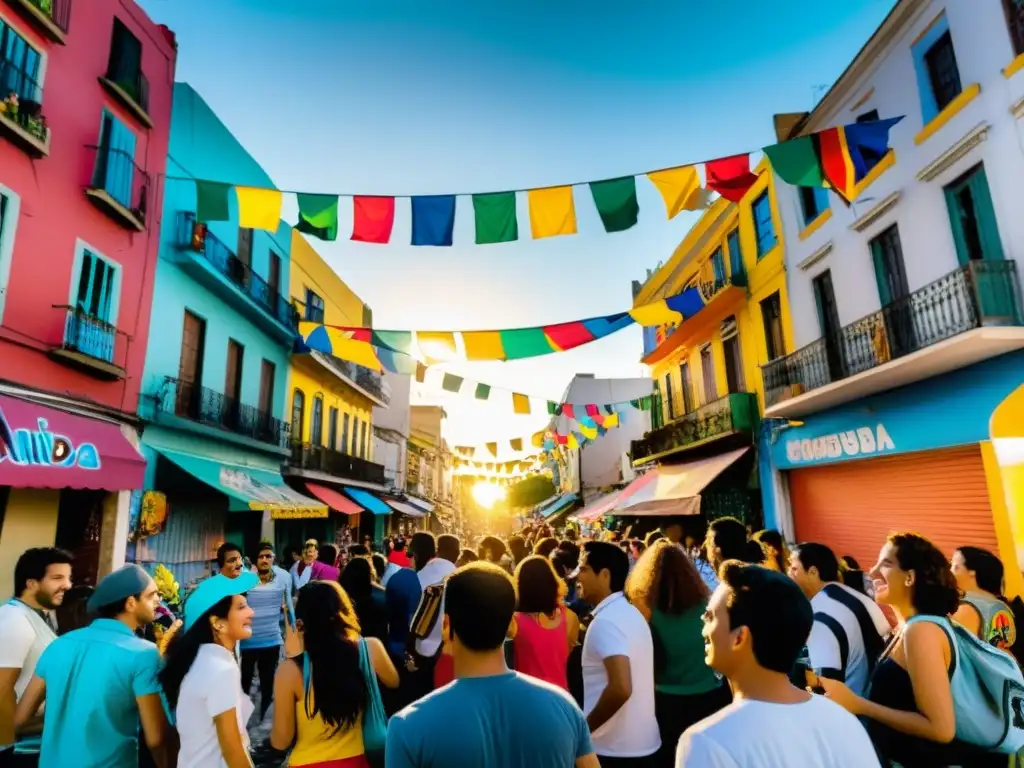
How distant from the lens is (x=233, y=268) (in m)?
13.5

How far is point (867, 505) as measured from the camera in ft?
34.3

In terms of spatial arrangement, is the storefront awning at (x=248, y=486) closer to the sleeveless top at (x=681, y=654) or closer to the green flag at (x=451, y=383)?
the green flag at (x=451, y=383)

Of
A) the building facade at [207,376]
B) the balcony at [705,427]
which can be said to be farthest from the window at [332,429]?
the balcony at [705,427]

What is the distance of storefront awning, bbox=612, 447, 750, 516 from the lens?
45.7 feet

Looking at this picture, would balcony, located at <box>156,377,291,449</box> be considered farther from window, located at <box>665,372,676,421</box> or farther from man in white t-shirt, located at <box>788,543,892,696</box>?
window, located at <box>665,372,676,421</box>

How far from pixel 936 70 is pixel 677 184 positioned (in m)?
5.27

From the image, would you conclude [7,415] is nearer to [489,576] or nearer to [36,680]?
[36,680]

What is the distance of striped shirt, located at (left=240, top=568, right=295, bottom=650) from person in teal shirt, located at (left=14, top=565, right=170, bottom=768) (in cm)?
339

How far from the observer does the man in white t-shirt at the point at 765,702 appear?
1407 mm

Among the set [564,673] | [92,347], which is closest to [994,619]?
[564,673]

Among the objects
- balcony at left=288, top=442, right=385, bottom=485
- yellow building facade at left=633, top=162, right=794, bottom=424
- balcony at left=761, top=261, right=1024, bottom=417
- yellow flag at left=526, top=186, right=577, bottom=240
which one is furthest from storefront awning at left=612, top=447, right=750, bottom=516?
balcony at left=288, top=442, right=385, bottom=485

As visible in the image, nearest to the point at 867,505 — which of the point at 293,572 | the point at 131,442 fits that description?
the point at 293,572

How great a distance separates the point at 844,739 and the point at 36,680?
339 cm

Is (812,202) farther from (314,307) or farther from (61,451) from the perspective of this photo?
(61,451)
